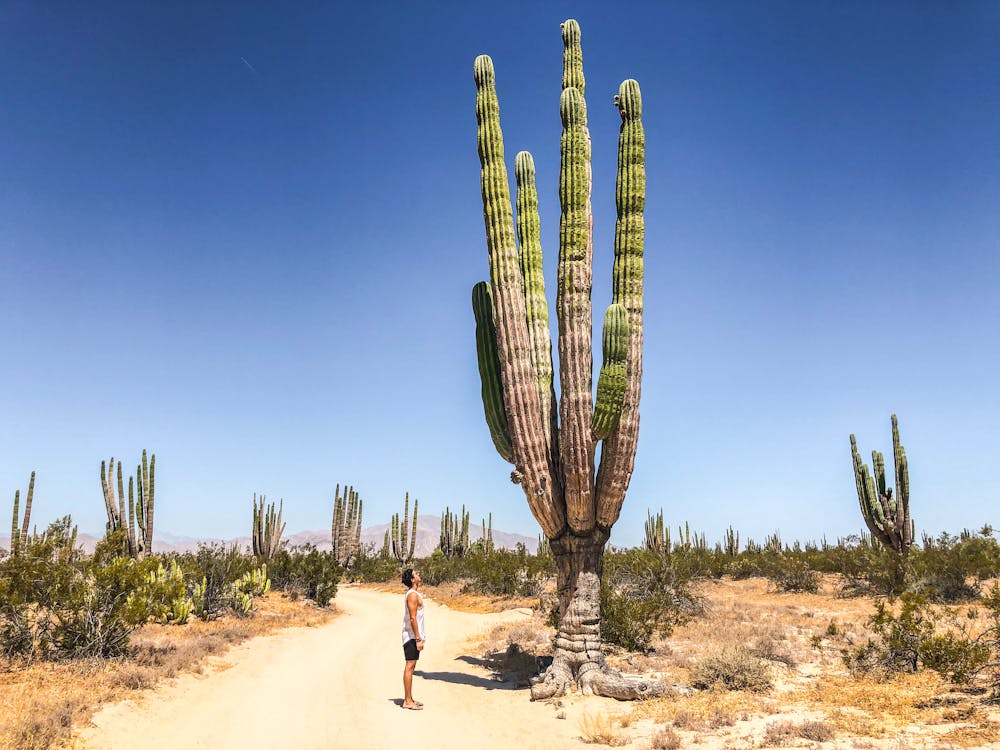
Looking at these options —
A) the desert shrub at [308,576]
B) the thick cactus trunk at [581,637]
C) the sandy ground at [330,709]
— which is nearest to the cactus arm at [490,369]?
the thick cactus trunk at [581,637]

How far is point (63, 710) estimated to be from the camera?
5.91 meters

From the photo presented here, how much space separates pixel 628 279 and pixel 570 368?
1.54m

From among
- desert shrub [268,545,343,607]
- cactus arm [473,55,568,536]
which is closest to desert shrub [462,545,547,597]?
desert shrub [268,545,343,607]

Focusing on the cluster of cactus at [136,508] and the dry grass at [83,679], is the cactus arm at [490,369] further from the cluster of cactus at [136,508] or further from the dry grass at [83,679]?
the cluster of cactus at [136,508]

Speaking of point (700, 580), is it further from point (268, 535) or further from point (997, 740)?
point (268, 535)

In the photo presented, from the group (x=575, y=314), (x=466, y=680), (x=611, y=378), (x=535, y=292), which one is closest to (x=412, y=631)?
(x=466, y=680)

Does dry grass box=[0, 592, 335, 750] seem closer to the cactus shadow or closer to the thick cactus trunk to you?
the cactus shadow

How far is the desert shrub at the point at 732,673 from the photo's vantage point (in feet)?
25.5

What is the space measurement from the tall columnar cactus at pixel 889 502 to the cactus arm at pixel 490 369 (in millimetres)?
13928

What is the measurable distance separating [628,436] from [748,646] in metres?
4.22

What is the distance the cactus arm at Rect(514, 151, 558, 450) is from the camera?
896 centimetres

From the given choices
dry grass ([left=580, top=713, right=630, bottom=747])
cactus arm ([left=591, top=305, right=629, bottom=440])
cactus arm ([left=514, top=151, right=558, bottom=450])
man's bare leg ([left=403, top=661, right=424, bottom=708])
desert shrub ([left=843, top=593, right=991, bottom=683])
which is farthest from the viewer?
cactus arm ([left=514, top=151, right=558, bottom=450])

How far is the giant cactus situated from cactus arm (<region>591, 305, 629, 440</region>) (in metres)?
0.01

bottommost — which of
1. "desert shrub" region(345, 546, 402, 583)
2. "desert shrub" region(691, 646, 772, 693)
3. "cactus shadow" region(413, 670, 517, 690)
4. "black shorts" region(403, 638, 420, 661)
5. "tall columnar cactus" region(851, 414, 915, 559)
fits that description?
"desert shrub" region(345, 546, 402, 583)
